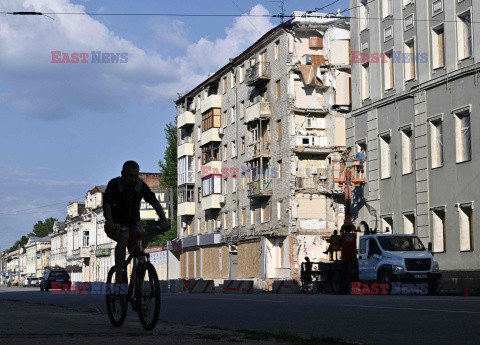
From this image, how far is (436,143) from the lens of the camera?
1417 inches

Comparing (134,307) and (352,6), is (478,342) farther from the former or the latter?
(352,6)

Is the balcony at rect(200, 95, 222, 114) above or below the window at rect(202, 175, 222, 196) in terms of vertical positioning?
above

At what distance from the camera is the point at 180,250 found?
77750mm

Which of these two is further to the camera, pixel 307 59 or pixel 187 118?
pixel 187 118

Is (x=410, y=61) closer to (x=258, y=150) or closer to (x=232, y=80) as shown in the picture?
(x=258, y=150)

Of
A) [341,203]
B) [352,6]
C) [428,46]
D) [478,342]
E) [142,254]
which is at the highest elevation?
[352,6]

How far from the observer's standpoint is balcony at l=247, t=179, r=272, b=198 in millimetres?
58844

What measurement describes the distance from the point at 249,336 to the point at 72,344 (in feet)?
7.36

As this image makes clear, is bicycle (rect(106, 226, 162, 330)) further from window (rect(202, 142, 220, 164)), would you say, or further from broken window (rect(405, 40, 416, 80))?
window (rect(202, 142, 220, 164))

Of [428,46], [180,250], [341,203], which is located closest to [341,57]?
[341,203]

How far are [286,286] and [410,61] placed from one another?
1207 centimetres

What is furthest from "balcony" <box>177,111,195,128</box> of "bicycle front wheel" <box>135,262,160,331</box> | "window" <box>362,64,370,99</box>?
"bicycle front wheel" <box>135,262,160,331</box>

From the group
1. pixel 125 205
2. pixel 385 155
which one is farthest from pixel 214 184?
pixel 125 205

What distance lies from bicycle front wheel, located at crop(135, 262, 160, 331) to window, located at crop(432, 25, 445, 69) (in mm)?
28258
